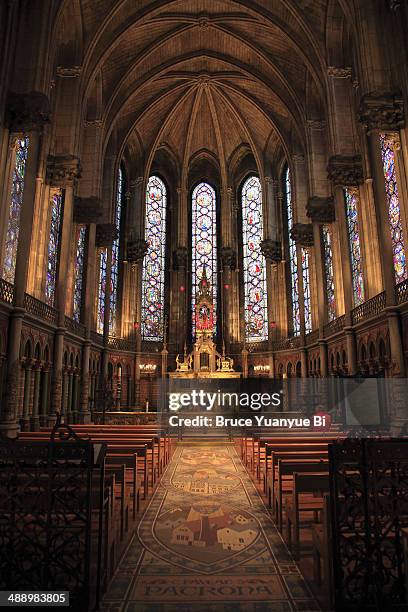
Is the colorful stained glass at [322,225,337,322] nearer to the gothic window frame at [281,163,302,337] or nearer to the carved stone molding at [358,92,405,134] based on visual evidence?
the gothic window frame at [281,163,302,337]

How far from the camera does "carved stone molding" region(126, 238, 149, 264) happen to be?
32781 millimetres

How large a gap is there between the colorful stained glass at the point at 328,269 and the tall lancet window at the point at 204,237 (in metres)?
11.9

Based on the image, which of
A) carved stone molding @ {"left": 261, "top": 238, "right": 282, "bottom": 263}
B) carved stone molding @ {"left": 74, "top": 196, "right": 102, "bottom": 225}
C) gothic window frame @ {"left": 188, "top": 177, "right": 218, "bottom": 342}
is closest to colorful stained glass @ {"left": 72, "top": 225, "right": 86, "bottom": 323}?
carved stone molding @ {"left": 74, "top": 196, "right": 102, "bottom": 225}

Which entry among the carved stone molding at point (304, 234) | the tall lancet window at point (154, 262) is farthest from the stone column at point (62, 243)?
the carved stone molding at point (304, 234)

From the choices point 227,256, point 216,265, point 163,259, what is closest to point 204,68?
point 227,256

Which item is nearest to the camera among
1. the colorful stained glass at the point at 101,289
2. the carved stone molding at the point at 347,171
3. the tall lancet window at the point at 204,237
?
the carved stone molding at the point at 347,171

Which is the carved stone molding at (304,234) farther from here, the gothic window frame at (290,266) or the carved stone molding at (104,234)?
the carved stone molding at (104,234)

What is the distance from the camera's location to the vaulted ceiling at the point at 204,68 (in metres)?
22.5

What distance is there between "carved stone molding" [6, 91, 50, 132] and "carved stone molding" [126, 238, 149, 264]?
1740 centimetres

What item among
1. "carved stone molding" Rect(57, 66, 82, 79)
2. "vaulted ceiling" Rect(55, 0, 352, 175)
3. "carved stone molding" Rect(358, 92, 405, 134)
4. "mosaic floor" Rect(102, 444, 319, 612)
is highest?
"vaulted ceiling" Rect(55, 0, 352, 175)

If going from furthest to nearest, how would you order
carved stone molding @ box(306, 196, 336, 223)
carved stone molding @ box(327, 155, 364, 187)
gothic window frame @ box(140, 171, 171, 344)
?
1. gothic window frame @ box(140, 171, 171, 344)
2. carved stone molding @ box(306, 196, 336, 223)
3. carved stone molding @ box(327, 155, 364, 187)

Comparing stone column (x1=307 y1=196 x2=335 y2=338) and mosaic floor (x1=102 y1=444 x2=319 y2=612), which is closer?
mosaic floor (x1=102 y1=444 x2=319 y2=612)

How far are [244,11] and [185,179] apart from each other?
545 inches

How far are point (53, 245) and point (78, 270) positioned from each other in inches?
125
